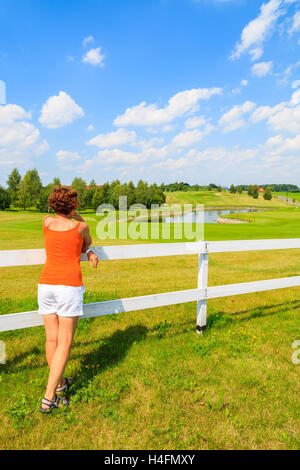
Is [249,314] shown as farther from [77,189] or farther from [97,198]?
[97,198]

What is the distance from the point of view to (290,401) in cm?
317

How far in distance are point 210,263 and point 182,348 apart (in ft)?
32.2

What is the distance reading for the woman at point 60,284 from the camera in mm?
2938

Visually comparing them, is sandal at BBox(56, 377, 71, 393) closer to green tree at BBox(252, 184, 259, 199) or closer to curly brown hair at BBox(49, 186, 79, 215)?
curly brown hair at BBox(49, 186, 79, 215)

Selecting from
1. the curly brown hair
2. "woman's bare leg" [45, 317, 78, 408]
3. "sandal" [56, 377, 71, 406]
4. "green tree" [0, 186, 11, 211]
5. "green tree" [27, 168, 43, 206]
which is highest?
"green tree" [27, 168, 43, 206]

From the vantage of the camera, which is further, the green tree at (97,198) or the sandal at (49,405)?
the green tree at (97,198)

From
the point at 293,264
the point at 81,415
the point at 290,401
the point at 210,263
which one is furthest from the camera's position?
the point at 210,263

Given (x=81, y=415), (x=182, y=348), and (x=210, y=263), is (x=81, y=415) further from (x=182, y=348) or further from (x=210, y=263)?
(x=210, y=263)

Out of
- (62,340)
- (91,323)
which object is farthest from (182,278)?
(62,340)

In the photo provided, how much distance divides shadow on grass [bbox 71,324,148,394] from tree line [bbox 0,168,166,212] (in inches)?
2308

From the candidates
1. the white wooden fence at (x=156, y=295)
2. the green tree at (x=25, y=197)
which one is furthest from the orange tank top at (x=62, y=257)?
the green tree at (x=25, y=197)

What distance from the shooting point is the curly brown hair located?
3.01m

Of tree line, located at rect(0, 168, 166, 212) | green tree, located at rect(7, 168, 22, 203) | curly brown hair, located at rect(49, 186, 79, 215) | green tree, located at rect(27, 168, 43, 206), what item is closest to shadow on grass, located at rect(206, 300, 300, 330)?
curly brown hair, located at rect(49, 186, 79, 215)

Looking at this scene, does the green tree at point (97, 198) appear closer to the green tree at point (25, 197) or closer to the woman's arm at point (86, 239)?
the green tree at point (25, 197)
